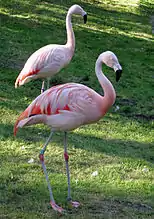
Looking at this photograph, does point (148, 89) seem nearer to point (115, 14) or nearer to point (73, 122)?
point (73, 122)

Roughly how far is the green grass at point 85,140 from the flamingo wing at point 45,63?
686mm

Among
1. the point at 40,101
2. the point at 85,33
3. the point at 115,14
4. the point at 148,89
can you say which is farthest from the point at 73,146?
the point at 115,14

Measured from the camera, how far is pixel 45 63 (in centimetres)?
742

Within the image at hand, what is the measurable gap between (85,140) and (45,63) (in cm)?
135

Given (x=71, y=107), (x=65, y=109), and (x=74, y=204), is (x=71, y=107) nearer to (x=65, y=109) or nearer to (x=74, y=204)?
(x=65, y=109)

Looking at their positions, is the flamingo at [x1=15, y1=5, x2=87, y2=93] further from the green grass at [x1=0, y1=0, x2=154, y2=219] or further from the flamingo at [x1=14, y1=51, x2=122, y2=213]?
the flamingo at [x1=14, y1=51, x2=122, y2=213]

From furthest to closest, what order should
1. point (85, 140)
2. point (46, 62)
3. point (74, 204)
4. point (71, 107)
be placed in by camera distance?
1. point (46, 62)
2. point (85, 140)
3. point (74, 204)
4. point (71, 107)

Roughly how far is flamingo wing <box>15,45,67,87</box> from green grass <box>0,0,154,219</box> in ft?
2.25

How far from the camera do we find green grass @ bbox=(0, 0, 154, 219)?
4.99 meters

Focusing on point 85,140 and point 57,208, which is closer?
point 57,208

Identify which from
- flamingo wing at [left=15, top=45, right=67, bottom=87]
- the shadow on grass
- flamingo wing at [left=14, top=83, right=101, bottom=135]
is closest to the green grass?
the shadow on grass

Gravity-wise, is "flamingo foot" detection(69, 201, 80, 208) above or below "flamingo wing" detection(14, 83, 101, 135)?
below

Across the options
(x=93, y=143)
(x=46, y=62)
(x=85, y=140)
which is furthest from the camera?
(x=46, y=62)

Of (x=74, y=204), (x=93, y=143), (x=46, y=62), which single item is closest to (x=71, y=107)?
(x=74, y=204)
